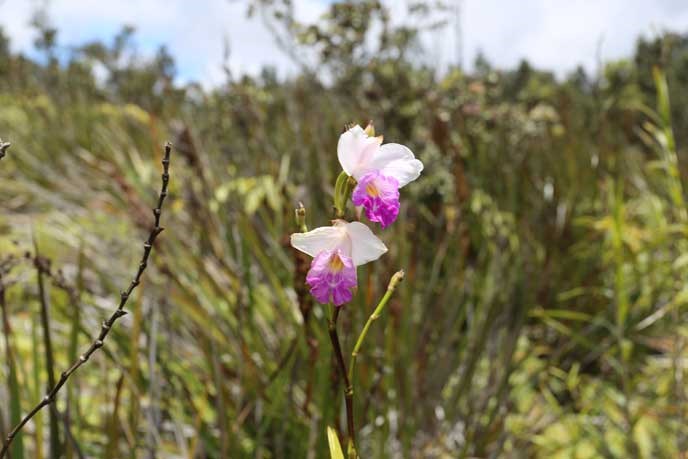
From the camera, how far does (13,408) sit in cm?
84

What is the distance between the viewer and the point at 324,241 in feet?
1.59

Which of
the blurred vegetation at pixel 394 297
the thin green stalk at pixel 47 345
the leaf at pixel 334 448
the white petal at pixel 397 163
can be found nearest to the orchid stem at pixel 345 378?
the leaf at pixel 334 448

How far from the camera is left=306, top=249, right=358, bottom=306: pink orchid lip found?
1.52ft

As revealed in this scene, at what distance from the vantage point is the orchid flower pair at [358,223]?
468 millimetres

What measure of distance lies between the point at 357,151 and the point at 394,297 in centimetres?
91

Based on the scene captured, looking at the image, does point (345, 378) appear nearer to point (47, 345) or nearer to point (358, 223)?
point (358, 223)

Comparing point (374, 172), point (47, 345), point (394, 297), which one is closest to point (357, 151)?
point (374, 172)

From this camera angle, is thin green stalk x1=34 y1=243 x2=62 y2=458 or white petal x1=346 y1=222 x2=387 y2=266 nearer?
white petal x1=346 y1=222 x2=387 y2=266

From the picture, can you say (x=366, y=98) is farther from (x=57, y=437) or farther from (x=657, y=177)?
(x=57, y=437)

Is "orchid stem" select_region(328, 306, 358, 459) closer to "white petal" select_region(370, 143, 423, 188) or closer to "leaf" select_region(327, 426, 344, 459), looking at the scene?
"leaf" select_region(327, 426, 344, 459)

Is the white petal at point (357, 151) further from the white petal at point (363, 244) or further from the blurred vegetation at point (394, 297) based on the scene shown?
the blurred vegetation at point (394, 297)

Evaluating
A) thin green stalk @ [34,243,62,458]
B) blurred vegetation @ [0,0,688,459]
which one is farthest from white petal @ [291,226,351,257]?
thin green stalk @ [34,243,62,458]

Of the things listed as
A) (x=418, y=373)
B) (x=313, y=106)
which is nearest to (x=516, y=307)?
(x=418, y=373)

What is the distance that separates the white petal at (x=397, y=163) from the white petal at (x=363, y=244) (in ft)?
0.16
